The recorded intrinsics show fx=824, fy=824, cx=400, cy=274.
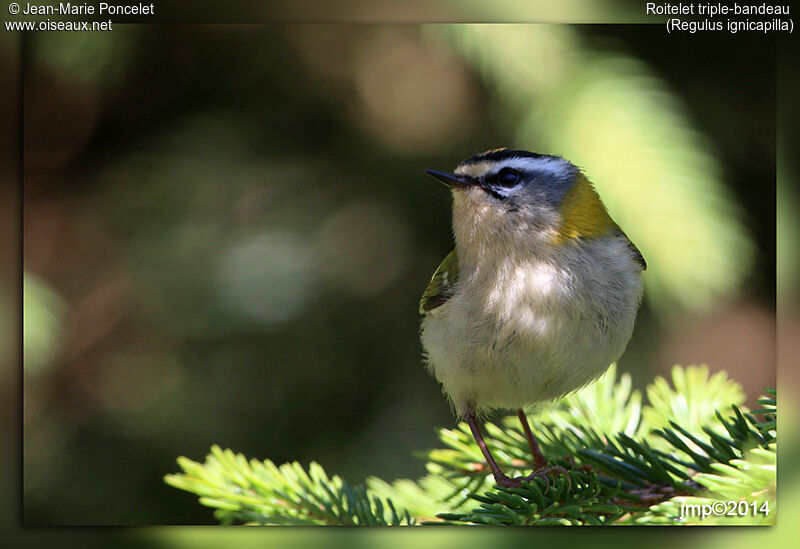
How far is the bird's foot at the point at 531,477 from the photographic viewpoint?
1.35 m

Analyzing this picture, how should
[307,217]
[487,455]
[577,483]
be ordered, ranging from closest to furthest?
[577,483]
[487,455]
[307,217]

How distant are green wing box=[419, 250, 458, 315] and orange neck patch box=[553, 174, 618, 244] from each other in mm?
209

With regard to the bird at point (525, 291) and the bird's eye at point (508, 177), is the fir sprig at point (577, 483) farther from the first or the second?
the bird's eye at point (508, 177)

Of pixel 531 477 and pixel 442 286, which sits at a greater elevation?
pixel 442 286

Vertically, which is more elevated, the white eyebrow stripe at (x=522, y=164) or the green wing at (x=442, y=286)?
the white eyebrow stripe at (x=522, y=164)

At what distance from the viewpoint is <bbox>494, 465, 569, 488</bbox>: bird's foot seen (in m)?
1.35

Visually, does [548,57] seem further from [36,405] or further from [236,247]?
[36,405]

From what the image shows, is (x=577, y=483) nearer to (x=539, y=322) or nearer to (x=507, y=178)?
(x=539, y=322)

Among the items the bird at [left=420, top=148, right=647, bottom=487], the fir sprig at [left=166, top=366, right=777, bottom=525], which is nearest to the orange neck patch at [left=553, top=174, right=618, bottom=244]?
the bird at [left=420, top=148, right=647, bottom=487]

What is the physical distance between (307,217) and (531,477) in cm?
79

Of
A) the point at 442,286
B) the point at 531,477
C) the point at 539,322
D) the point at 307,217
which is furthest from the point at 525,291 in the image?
the point at 307,217

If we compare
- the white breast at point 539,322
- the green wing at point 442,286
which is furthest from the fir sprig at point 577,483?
the green wing at point 442,286

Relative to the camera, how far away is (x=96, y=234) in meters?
1.77

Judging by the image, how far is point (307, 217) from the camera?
1854mm
